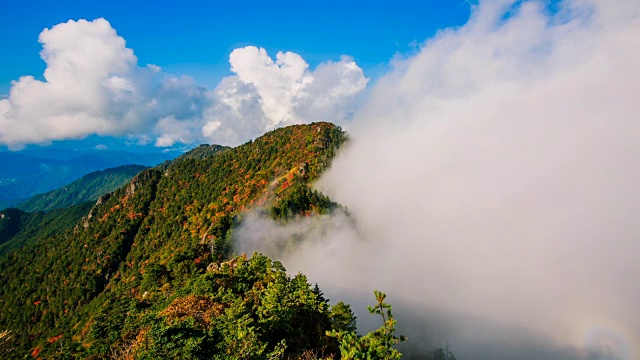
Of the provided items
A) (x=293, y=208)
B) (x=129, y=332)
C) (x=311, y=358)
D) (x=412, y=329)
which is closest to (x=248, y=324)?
(x=311, y=358)

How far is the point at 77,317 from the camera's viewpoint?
19862cm

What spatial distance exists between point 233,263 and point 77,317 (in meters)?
148

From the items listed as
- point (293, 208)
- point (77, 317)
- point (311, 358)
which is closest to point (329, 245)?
point (293, 208)

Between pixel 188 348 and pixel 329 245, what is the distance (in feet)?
546

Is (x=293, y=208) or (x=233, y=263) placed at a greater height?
(x=293, y=208)

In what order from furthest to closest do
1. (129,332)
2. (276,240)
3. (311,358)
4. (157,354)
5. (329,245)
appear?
(329,245) < (276,240) < (129,332) < (311,358) < (157,354)

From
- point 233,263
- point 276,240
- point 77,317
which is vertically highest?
point 276,240

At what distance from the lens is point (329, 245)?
196 metres

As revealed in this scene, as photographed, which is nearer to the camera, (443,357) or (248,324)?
(248,324)

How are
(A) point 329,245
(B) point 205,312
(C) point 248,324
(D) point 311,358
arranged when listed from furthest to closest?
(A) point 329,245, (B) point 205,312, (C) point 248,324, (D) point 311,358

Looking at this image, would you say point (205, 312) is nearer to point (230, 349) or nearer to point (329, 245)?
point (230, 349)

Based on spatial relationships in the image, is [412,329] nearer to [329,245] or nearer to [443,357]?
Result: [443,357]

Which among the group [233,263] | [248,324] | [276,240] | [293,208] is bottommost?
[248,324]

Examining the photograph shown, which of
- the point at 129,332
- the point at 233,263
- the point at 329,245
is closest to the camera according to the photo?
the point at 129,332
